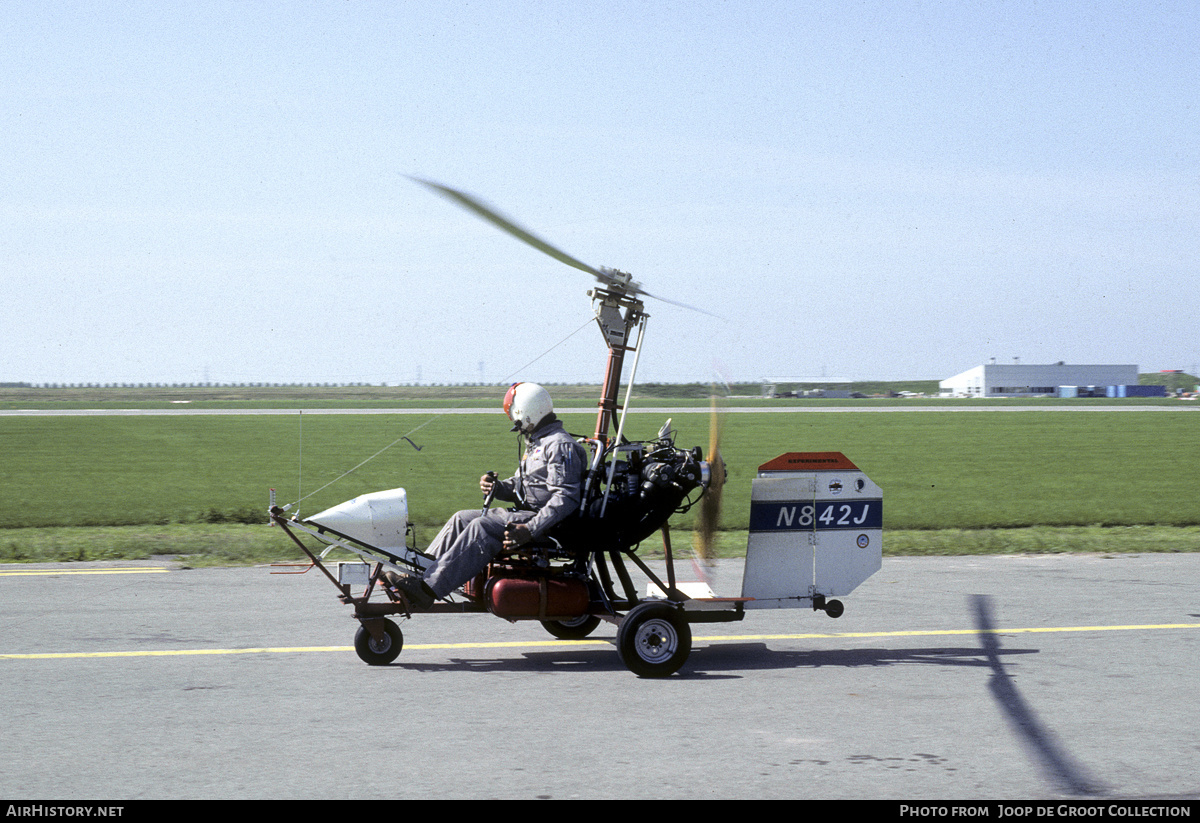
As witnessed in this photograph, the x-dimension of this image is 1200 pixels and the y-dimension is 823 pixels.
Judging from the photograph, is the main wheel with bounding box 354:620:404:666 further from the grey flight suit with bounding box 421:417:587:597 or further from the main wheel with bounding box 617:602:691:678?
the main wheel with bounding box 617:602:691:678

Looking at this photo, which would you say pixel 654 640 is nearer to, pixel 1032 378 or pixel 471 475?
pixel 471 475

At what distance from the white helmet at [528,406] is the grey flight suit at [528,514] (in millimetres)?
75

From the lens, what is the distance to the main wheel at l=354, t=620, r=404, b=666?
7.08 metres

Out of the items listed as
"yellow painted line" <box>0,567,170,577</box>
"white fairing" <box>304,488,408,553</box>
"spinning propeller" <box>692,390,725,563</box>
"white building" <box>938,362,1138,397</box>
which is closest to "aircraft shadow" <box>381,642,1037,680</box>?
"spinning propeller" <box>692,390,725,563</box>

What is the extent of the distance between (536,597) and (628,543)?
75cm

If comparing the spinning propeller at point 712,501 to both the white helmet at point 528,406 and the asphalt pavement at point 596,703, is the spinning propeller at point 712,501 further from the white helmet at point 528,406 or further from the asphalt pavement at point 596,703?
the white helmet at point 528,406

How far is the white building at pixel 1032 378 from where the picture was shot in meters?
121

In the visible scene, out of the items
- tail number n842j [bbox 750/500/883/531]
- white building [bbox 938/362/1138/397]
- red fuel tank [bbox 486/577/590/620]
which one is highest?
white building [bbox 938/362/1138/397]

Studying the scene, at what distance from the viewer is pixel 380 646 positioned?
7117 millimetres

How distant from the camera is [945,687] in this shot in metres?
6.54

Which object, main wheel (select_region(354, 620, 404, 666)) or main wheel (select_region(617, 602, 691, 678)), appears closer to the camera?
main wheel (select_region(617, 602, 691, 678))

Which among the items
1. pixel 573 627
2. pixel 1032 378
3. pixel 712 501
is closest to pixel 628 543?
pixel 712 501

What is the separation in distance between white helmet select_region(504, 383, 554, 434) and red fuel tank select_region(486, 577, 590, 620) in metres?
1.06
